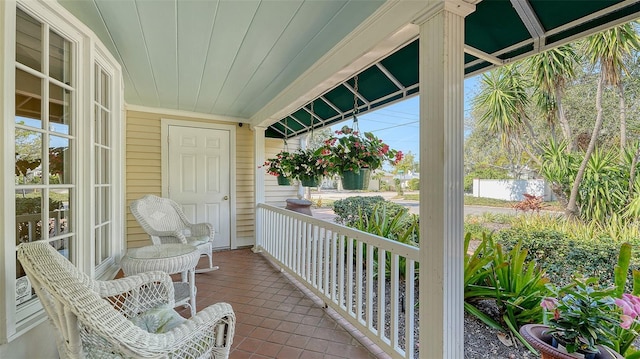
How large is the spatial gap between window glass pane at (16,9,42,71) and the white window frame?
0.14 feet

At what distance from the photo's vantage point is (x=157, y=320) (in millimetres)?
1380

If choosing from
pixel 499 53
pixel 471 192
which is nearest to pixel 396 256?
pixel 499 53

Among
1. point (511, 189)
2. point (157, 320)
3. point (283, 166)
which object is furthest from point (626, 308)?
point (511, 189)

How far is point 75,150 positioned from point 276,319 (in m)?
1.96

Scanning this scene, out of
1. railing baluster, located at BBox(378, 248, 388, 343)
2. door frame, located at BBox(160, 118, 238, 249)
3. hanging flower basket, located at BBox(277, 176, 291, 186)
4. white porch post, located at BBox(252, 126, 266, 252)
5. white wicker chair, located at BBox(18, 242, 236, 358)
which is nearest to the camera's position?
white wicker chair, located at BBox(18, 242, 236, 358)

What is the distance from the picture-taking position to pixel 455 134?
4.09 ft

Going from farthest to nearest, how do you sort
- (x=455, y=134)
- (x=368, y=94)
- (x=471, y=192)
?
(x=471, y=192) → (x=368, y=94) → (x=455, y=134)

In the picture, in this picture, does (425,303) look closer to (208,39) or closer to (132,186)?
(208,39)

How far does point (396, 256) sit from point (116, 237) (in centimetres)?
249

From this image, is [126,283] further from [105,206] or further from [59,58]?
[59,58]

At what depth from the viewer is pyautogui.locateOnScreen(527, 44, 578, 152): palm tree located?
117 inches

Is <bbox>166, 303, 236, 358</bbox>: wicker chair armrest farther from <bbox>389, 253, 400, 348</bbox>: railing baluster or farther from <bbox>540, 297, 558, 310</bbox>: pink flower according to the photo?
<bbox>540, 297, 558, 310</bbox>: pink flower

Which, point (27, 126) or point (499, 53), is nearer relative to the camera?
point (27, 126)

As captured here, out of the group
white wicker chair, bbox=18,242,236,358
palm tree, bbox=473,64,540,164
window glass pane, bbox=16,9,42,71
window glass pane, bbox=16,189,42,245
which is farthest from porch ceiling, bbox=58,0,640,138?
palm tree, bbox=473,64,540,164
